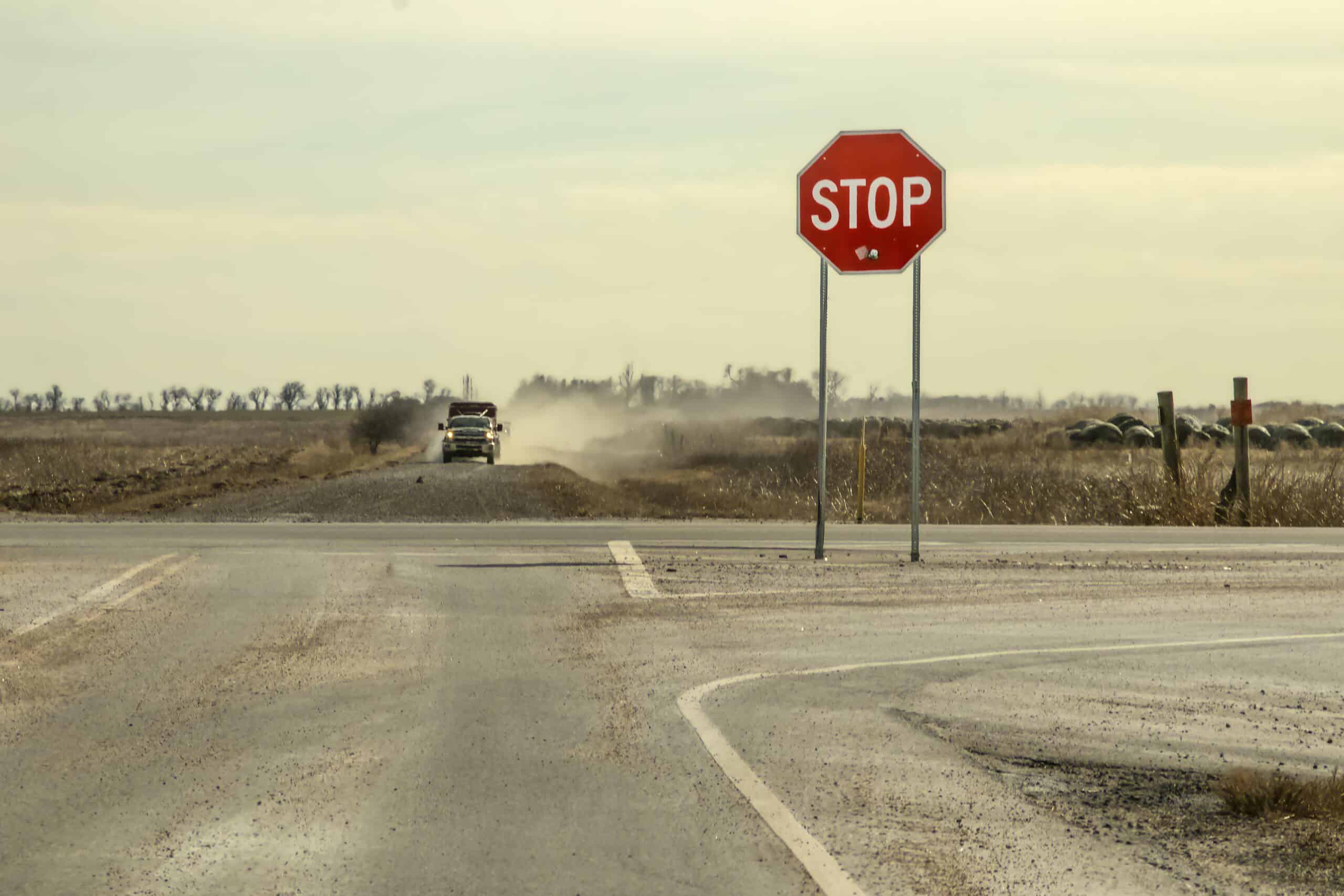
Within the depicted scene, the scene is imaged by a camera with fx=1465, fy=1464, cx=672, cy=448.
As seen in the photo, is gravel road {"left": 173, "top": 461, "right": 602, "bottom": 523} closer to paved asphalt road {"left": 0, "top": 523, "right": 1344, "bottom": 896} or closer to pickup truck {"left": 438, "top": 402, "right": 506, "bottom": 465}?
pickup truck {"left": 438, "top": 402, "right": 506, "bottom": 465}

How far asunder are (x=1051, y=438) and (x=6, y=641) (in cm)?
6011

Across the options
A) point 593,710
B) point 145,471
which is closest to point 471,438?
point 145,471

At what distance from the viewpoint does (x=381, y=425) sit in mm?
83812

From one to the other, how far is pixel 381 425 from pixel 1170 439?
6260 cm

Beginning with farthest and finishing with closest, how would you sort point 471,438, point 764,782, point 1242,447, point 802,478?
point 471,438 < point 802,478 < point 1242,447 < point 764,782

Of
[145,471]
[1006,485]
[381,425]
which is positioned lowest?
[145,471]

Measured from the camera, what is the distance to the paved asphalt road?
569 cm

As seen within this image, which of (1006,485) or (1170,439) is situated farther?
(1006,485)

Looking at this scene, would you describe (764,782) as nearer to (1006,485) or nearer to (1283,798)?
(1283,798)

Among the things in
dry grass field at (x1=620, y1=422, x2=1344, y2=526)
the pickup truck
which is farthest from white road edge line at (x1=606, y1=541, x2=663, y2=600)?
the pickup truck

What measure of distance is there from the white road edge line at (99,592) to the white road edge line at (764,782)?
5.74 meters

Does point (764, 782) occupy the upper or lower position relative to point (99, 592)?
lower

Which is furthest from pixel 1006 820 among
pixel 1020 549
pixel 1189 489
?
pixel 1189 489

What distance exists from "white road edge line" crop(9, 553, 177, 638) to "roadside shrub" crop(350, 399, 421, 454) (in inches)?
2553
